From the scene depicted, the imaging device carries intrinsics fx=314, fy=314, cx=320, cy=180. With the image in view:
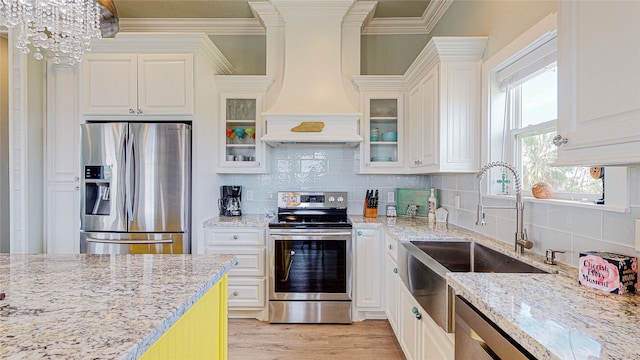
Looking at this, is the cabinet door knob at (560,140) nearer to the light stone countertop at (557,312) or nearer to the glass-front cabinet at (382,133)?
the light stone countertop at (557,312)

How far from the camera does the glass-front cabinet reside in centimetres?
305

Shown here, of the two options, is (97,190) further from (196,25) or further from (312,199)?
(196,25)

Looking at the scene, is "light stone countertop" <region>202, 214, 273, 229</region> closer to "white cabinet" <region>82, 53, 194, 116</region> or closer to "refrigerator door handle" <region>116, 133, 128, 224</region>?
"refrigerator door handle" <region>116, 133, 128, 224</region>

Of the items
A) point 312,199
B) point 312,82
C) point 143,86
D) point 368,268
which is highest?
point 312,82

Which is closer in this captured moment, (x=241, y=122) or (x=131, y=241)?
(x=131, y=241)

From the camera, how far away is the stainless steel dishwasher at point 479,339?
2.79 ft

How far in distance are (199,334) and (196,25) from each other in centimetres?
324

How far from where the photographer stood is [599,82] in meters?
0.92

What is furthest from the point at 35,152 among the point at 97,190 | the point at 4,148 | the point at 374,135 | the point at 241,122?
the point at 374,135

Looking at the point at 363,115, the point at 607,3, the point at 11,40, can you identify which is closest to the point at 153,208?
the point at 11,40

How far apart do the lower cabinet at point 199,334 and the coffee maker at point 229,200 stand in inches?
72.6

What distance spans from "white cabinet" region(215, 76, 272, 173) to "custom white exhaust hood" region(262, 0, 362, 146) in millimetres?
217

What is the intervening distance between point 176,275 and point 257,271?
66.6 inches

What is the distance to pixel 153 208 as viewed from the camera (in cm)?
250
